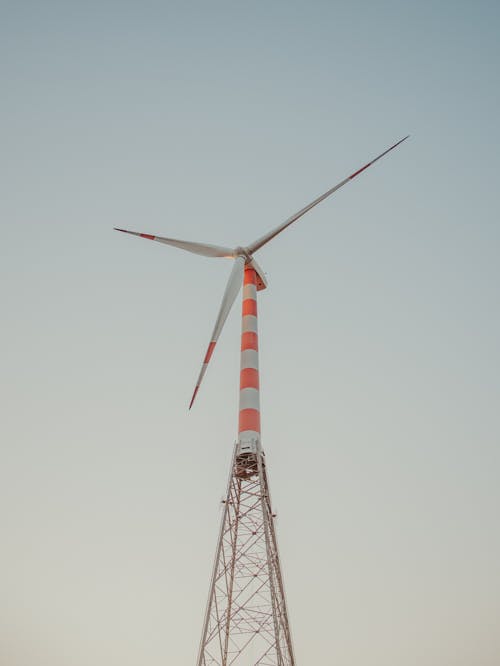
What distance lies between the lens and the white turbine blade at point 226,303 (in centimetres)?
3394

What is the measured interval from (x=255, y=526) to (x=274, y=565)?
8.63ft

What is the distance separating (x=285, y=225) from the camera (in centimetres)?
4206

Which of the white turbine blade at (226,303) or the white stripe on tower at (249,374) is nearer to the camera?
the white stripe on tower at (249,374)

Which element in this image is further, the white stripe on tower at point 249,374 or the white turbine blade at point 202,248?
the white turbine blade at point 202,248

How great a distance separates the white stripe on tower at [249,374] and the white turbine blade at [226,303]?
1395mm

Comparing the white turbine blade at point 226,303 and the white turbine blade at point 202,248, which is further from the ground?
the white turbine blade at point 202,248

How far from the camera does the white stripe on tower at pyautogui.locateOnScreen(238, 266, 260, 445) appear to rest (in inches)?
1234

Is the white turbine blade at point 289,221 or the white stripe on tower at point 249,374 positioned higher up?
the white turbine blade at point 289,221

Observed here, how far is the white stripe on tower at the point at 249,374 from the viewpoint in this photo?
3134cm

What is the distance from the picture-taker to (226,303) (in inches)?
1426

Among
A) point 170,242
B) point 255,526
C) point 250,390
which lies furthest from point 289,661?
point 170,242

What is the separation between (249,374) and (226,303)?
561 cm

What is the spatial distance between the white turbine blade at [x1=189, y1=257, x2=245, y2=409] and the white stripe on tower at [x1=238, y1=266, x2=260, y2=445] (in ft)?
4.58

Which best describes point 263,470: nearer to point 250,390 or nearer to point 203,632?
point 250,390
